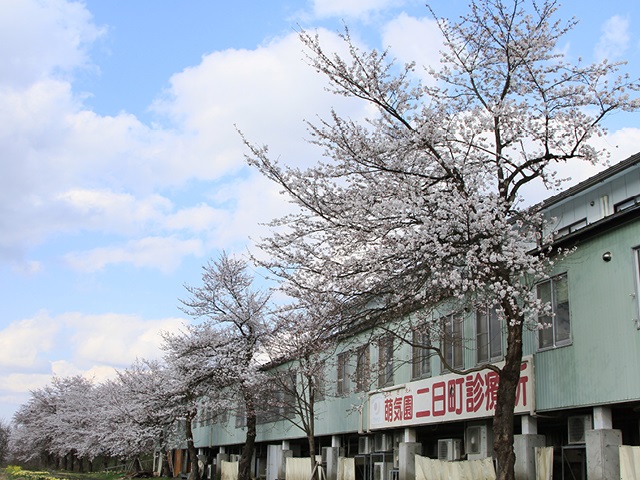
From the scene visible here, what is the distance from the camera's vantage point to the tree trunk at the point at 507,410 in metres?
12.3

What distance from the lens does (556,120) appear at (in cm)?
1314

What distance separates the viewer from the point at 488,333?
1650 centimetres

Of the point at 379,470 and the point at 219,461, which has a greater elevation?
the point at 379,470

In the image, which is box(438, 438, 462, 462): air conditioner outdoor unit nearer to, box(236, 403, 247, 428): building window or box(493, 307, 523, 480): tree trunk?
box(493, 307, 523, 480): tree trunk

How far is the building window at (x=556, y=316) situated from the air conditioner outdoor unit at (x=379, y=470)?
27.1 ft

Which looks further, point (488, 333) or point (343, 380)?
point (343, 380)

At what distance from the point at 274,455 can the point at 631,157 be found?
808 inches

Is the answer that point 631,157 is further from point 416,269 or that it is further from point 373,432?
point 373,432

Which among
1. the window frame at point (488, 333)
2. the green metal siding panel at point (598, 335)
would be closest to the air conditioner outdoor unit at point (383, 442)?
the window frame at point (488, 333)

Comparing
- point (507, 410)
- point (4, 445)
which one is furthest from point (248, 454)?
point (4, 445)

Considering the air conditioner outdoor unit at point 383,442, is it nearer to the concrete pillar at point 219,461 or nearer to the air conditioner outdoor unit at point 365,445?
the air conditioner outdoor unit at point 365,445

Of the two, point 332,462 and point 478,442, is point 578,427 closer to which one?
point 478,442

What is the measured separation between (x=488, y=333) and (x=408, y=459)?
15.7 ft

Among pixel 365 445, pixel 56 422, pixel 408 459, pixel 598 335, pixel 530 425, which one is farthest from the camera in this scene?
pixel 56 422
